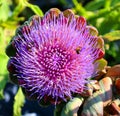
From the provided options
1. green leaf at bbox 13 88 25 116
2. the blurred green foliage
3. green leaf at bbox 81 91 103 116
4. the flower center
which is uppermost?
the blurred green foliage

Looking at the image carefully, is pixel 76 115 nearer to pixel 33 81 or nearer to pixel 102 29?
pixel 33 81

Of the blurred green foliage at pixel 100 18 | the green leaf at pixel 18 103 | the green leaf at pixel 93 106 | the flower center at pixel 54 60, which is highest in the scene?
the blurred green foliage at pixel 100 18

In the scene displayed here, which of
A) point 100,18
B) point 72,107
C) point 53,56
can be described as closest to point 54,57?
point 53,56

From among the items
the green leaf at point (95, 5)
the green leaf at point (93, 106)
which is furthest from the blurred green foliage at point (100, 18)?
the green leaf at point (93, 106)

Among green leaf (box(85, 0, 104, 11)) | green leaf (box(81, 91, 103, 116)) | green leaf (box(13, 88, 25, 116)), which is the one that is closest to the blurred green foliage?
green leaf (box(85, 0, 104, 11))

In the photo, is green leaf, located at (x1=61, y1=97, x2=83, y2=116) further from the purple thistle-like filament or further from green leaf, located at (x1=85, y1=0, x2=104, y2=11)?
green leaf, located at (x1=85, y1=0, x2=104, y2=11)

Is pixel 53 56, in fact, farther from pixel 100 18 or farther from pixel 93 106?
pixel 100 18

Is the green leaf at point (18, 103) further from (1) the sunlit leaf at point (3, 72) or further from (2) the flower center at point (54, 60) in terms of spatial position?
(2) the flower center at point (54, 60)
